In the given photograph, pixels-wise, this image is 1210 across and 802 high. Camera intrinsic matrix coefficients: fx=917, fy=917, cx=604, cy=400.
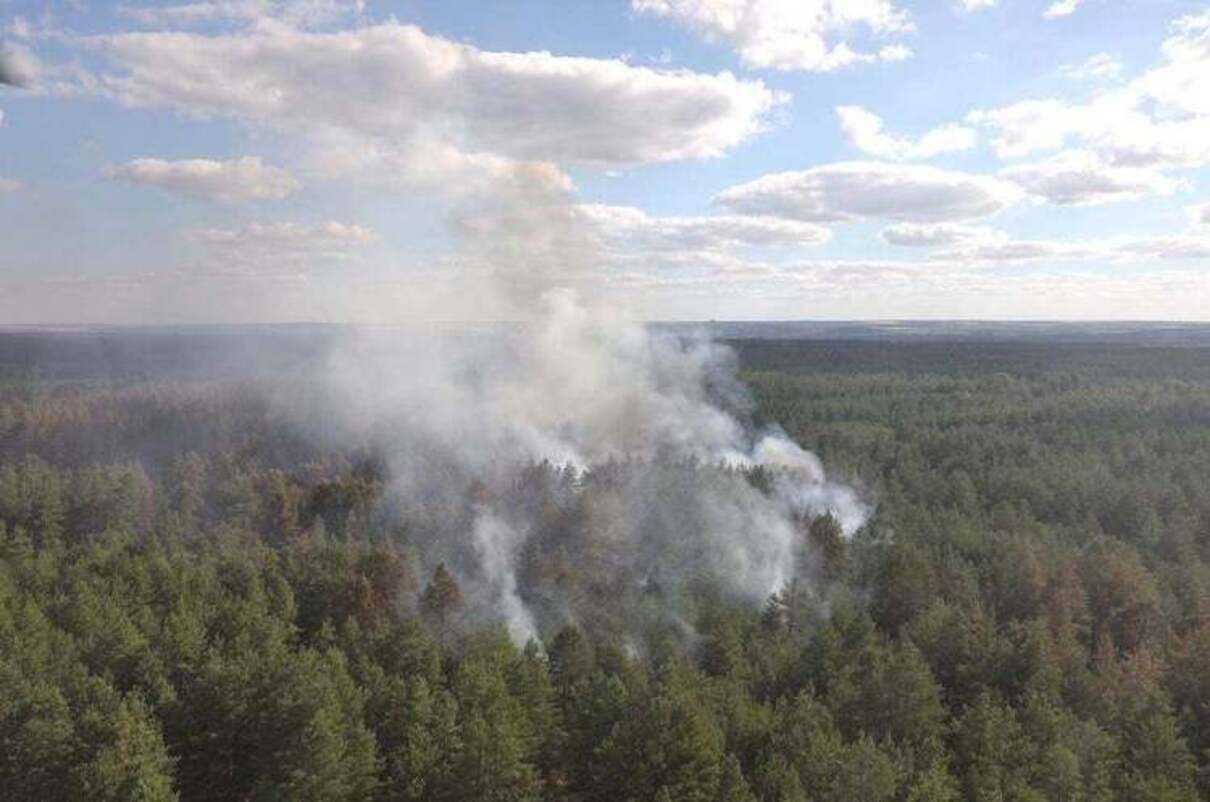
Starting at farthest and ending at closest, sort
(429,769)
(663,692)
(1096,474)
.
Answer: (1096,474), (663,692), (429,769)

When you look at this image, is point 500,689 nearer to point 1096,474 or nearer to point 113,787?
point 113,787

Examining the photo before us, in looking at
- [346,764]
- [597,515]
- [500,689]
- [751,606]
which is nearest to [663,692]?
[500,689]

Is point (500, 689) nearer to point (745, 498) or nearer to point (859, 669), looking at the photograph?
point (859, 669)

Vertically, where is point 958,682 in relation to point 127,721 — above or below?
below

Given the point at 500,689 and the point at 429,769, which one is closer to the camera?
the point at 429,769

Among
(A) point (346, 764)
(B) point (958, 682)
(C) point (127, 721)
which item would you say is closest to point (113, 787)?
(C) point (127, 721)

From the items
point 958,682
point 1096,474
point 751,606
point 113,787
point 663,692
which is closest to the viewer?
point 113,787
